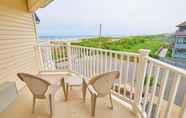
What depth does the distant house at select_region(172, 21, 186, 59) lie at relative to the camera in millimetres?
2483

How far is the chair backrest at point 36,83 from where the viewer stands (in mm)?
2010

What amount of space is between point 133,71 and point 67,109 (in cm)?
134

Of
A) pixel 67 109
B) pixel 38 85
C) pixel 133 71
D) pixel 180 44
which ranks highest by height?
pixel 180 44

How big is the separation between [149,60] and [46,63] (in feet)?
11.7

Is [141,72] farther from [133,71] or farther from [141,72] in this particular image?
[133,71]

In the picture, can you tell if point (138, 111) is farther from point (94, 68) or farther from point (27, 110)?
point (27, 110)

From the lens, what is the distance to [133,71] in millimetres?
2275

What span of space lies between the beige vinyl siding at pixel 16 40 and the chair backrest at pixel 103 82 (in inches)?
74.7

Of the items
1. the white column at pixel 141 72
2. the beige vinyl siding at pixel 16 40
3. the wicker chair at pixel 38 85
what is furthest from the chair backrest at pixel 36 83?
the white column at pixel 141 72

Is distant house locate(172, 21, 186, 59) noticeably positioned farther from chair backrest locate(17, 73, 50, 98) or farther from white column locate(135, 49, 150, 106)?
chair backrest locate(17, 73, 50, 98)

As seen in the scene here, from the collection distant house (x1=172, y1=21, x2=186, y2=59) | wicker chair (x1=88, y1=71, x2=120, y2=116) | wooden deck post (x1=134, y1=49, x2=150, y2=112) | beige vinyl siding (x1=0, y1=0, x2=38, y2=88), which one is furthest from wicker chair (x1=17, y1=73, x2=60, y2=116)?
distant house (x1=172, y1=21, x2=186, y2=59)

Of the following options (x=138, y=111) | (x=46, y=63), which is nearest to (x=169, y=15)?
(x=138, y=111)

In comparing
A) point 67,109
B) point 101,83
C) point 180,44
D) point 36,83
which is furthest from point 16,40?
point 180,44

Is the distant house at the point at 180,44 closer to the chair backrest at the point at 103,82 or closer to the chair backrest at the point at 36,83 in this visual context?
the chair backrest at the point at 103,82
